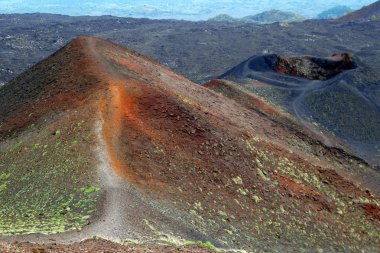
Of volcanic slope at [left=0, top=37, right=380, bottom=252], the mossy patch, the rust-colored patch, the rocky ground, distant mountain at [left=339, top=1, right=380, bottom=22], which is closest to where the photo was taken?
the mossy patch

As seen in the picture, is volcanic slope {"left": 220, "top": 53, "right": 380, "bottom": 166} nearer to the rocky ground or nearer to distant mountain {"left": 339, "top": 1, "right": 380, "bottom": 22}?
the rocky ground

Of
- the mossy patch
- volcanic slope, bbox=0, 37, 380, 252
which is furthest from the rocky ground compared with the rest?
the mossy patch

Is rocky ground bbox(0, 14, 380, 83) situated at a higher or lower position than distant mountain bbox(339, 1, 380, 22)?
lower

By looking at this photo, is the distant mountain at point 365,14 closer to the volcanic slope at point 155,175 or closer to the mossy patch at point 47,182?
the volcanic slope at point 155,175

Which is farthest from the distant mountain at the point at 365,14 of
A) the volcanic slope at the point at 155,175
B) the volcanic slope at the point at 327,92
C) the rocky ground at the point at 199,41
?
the volcanic slope at the point at 155,175

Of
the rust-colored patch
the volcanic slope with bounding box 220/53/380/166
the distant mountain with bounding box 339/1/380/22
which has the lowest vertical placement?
the rust-colored patch

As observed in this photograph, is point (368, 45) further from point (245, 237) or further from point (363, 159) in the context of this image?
point (245, 237)

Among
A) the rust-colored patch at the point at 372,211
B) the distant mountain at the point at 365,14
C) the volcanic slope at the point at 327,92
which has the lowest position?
the rust-colored patch at the point at 372,211

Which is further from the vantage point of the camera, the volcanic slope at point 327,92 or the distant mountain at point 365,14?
the distant mountain at point 365,14

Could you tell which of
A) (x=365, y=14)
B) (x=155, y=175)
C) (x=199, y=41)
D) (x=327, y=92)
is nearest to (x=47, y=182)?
(x=155, y=175)

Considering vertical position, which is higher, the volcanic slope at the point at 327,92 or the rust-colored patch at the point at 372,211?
the volcanic slope at the point at 327,92
